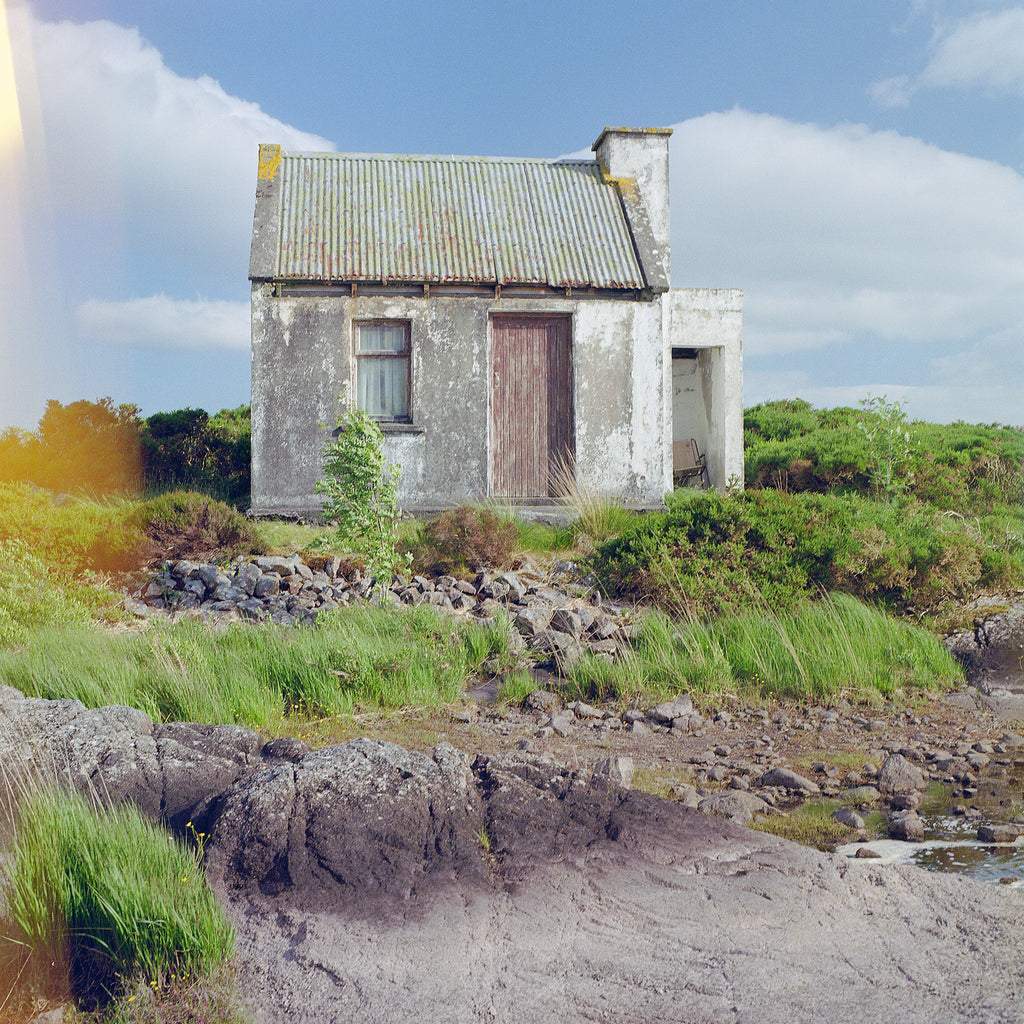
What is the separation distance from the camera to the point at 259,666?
6781 mm

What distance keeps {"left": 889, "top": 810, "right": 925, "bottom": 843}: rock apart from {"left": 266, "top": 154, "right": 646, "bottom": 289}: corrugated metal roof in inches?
394

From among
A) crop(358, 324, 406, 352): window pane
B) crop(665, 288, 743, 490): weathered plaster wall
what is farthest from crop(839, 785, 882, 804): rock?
crop(665, 288, 743, 490): weathered plaster wall

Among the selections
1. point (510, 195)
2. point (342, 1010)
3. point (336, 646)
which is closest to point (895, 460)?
point (510, 195)

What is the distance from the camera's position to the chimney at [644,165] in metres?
14.4

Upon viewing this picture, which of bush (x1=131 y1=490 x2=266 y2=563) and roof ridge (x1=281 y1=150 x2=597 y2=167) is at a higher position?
roof ridge (x1=281 y1=150 x2=597 y2=167)

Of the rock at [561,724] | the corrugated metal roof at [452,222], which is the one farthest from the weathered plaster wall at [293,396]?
the rock at [561,724]

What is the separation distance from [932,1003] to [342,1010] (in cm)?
200

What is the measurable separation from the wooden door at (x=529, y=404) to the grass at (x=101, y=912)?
10091 mm

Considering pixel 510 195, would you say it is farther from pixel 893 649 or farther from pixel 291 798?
pixel 291 798

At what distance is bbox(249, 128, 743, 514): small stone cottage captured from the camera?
42.3 ft

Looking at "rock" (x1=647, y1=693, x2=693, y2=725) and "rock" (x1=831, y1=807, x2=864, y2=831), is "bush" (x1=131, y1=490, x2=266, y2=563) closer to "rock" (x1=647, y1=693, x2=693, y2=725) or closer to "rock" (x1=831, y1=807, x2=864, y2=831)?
"rock" (x1=647, y1=693, x2=693, y2=725)

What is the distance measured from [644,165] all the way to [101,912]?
546 inches

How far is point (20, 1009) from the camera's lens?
312 cm

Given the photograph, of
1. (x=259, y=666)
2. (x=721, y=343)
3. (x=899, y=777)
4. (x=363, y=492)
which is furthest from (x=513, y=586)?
(x=721, y=343)
